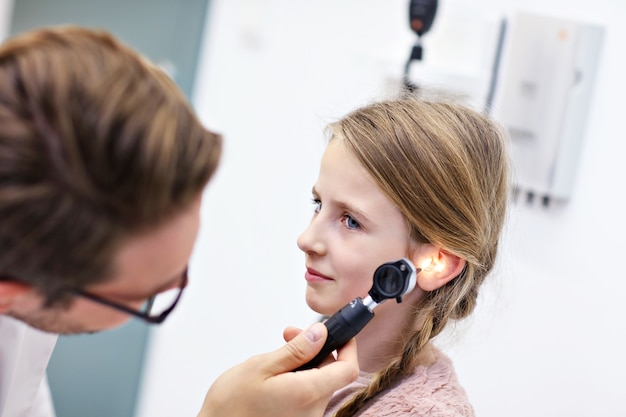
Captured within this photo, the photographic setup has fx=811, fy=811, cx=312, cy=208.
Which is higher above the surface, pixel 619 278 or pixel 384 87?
pixel 384 87

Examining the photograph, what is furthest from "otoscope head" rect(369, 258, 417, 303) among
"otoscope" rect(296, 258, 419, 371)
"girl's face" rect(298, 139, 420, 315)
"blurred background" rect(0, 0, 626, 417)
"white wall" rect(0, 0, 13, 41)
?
"white wall" rect(0, 0, 13, 41)

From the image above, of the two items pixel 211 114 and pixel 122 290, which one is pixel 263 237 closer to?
pixel 211 114

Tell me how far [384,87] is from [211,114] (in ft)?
2.18

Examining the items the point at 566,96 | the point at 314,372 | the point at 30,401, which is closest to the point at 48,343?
the point at 30,401

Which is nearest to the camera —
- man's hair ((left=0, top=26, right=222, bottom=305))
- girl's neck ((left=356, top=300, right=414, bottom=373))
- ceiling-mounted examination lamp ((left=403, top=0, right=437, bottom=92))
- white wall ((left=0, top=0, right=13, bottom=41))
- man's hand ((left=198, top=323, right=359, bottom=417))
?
man's hair ((left=0, top=26, right=222, bottom=305))

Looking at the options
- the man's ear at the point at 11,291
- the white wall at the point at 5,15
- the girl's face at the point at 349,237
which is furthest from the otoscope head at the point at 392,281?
the white wall at the point at 5,15

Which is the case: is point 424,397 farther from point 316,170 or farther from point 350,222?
point 316,170

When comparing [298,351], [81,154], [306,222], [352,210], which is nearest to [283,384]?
[298,351]

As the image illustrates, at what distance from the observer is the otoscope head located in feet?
3.36

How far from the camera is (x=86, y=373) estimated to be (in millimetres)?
2490

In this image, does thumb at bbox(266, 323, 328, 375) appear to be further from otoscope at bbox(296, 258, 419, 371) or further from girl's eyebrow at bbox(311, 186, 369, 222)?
girl's eyebrow at bbox(311, 186, 369, 222)

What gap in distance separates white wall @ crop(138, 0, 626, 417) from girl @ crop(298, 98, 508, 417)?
145 mm

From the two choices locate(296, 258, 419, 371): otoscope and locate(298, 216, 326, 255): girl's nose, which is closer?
locate(296, 258, 419, 371): otoscope

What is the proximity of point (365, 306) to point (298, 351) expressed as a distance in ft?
0.33
